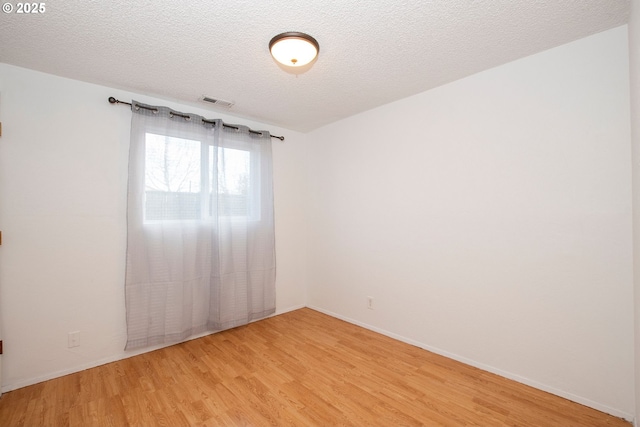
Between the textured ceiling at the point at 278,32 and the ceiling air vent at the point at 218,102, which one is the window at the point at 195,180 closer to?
the ceiling air vent at the point at 218,102

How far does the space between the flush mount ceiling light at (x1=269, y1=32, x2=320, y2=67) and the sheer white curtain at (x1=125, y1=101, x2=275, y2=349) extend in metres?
1.52

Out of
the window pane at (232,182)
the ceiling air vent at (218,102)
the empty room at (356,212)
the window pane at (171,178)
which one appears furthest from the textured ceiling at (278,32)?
the window pane at (232,182)

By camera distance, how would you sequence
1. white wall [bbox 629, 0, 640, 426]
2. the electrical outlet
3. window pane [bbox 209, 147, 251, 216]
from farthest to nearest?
window pane [bbox 209, 147, 251, 216] → the electrical outlet → white wall [bbox 629, 0, 640, 426]

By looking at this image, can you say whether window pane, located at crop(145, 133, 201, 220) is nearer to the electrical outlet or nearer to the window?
the window

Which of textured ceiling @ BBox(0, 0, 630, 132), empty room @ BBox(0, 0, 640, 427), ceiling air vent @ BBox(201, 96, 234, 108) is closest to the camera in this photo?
textured ceiling @ BBox(0, 0, 630, 132)

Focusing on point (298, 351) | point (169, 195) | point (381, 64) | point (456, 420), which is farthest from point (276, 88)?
point (456, 420)

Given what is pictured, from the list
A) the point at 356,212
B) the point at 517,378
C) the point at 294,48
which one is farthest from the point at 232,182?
the point at 517,378

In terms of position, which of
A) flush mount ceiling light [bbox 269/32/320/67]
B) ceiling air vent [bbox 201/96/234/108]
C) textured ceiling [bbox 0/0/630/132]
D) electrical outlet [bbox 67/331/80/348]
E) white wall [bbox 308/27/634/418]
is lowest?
electrical outlet [bbox 67/331/80/348]

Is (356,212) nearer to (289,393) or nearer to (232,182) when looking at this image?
(232,182)

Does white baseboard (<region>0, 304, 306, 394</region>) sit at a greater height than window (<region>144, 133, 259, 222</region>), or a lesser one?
lesser

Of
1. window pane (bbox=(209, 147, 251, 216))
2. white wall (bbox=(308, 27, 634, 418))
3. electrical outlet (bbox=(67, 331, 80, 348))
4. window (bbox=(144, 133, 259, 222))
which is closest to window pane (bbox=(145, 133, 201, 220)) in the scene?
window (bbox=(144, 133, 259, 222))

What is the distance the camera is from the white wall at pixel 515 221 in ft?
5.90

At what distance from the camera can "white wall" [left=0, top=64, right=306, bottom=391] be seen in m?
2.13

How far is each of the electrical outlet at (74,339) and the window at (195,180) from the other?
1128mm
